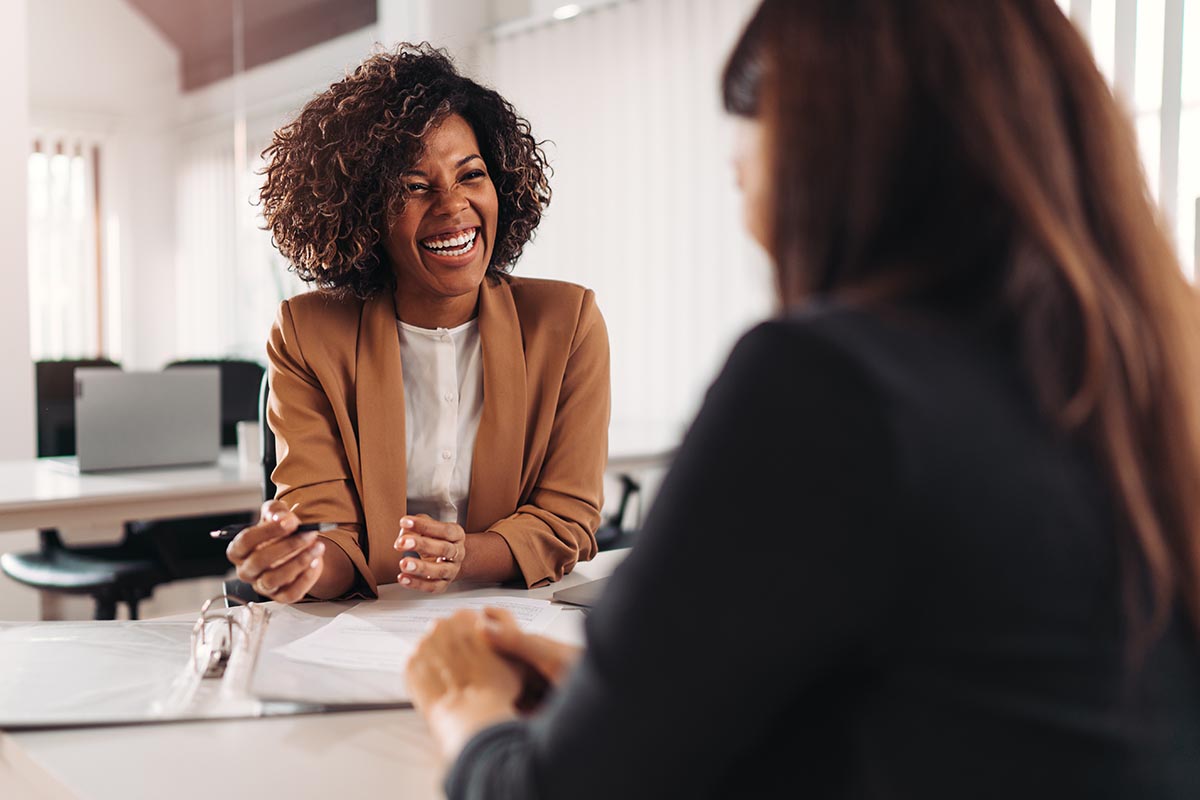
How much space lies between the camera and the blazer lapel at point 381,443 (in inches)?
59.2

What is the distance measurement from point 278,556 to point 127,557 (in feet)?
6.81

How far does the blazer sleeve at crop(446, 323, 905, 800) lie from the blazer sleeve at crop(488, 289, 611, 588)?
956mm

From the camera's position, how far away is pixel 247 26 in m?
5.76

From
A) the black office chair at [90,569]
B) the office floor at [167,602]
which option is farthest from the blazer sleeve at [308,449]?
the office floor at [167,602]

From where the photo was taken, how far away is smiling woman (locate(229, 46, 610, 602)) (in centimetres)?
152

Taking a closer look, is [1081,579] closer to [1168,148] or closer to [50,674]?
[50,674]

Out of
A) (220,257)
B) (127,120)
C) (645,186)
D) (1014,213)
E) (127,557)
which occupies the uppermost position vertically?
(127,120)

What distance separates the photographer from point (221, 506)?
9.04ft

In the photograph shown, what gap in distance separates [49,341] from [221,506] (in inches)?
151

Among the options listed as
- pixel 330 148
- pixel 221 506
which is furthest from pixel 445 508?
pixel 221 506

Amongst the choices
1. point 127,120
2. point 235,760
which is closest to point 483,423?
point 235,760

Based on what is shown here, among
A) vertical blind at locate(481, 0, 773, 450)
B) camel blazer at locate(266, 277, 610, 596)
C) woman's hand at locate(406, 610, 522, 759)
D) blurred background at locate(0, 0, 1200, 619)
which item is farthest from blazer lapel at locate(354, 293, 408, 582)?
vertical blind at locate(481, 0, 773, 450)

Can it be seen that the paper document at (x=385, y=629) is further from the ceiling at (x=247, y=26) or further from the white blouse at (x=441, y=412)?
the ceiling at (x=247, y=26)

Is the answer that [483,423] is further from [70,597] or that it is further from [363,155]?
[70,597]
